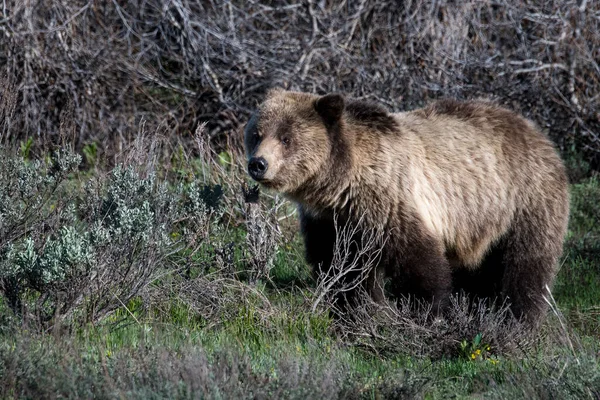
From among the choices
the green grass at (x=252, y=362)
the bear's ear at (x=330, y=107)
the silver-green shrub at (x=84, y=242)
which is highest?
the bear's ear at (x=330, y=107)

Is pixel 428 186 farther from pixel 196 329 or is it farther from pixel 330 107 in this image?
pixel 196 329

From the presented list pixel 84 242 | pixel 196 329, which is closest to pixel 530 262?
pixel 196 329

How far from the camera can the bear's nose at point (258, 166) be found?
5.81 meters

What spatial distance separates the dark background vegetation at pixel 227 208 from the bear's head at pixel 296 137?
0.61 m

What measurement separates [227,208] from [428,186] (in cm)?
238

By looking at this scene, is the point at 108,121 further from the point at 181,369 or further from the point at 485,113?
the point at 181,369

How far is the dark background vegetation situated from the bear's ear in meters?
0.87

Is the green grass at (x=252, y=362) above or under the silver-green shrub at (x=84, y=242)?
under

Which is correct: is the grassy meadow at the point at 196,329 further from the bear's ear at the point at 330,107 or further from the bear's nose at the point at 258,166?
the bear's ear at the point at 330,107

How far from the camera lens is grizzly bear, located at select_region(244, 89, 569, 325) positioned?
6.01 m

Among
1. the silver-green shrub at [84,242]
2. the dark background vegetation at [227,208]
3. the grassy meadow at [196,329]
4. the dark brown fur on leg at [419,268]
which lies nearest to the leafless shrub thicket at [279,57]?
the dark background vegetation at [227,208]

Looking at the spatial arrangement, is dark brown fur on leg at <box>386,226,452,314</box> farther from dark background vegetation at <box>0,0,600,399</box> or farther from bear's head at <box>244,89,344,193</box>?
bear's head at <box>244,89,344,193</box>

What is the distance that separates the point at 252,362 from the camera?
16.3 ft

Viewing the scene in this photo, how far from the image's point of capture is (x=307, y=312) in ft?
20.0
